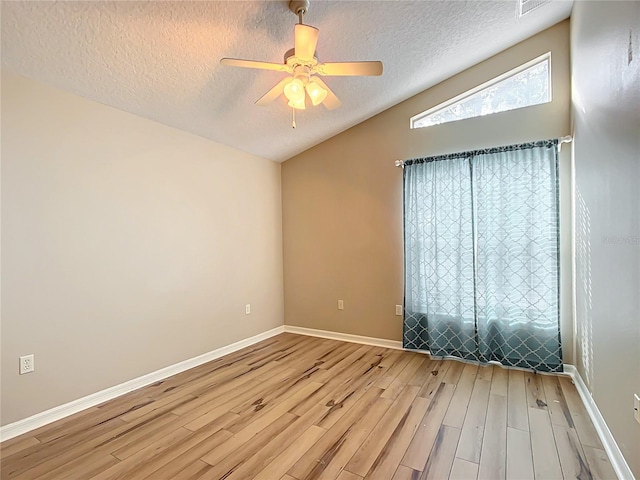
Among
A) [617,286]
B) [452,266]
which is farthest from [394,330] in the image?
[617,286]

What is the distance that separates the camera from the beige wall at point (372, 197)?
3.06m

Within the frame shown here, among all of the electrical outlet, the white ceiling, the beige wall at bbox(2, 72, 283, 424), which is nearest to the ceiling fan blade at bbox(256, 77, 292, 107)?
the white ceiling

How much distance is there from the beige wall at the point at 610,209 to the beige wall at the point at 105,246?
10.8ft

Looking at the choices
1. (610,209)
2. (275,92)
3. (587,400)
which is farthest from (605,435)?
(275,92)

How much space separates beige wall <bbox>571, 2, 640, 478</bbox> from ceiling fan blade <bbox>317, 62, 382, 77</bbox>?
3.93 ft

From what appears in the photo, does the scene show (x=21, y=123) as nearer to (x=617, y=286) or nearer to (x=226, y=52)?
(x=226, y=52)

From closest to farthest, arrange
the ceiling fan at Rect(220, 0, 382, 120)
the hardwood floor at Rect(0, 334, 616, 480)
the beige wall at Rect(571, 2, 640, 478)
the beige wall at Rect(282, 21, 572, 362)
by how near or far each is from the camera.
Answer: the beige wall at Rect(571, 2, 640, 478) < the hardwood floor at Rect(0, 334, 616, 480) < the ceiling fan at Rect(220, 0, 382, 120) < the beige wall at Rect(282, 21, 572, 362)

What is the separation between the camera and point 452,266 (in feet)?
11.0

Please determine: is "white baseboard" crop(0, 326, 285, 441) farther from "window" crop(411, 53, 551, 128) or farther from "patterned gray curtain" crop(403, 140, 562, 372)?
"window" crop(411, 53, 551, 128)

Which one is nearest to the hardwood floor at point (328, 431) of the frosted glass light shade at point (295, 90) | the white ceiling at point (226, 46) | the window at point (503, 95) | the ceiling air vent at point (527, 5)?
the frosted glass light shade at point (295, 90)

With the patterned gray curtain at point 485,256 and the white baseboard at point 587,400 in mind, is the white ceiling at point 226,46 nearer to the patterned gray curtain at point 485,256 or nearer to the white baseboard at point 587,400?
the patterned gray curtain at point 485,256

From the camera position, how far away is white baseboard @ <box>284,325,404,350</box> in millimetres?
3738

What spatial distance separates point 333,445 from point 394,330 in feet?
6.44

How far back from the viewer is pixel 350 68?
201 cm
